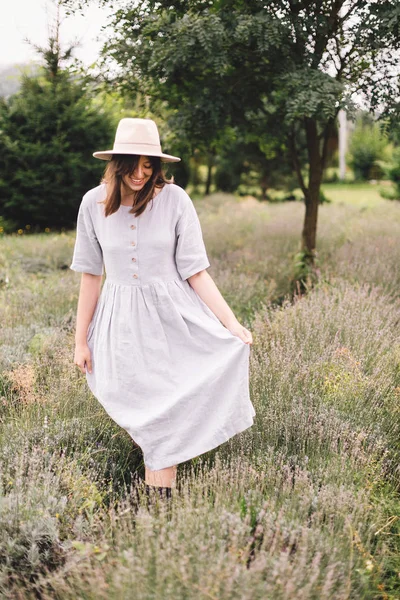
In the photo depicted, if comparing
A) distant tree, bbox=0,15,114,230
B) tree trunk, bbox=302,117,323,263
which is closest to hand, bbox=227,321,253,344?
tree trunk, bbox=302,117,323,263

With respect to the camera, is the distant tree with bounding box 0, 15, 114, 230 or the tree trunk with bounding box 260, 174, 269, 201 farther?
the tree trunk with bounding box 260, 174, 269, 201

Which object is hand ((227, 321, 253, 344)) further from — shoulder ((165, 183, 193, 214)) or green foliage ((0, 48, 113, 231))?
green foliage ((0, 48, 113, 231))

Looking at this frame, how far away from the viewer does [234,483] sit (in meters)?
2.56

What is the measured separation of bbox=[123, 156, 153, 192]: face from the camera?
255 centimetres

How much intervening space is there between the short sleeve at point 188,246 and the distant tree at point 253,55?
272cm

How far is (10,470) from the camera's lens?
2732mm

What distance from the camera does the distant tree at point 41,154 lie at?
12.0 metres

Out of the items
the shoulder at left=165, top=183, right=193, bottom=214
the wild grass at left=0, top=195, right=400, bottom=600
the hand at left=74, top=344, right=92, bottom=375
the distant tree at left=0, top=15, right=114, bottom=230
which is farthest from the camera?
the distant tree at left=0, top=15, right=114, bottom=230

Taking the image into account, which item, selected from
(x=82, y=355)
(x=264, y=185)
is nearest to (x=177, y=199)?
(x=82, y=355)

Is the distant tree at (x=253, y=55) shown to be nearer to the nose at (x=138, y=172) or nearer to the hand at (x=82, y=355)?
the nose at (x=138, y=172)

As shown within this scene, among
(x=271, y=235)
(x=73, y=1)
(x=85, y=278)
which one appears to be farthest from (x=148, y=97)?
(x=85, y=278)

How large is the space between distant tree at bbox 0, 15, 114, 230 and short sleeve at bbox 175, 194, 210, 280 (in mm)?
10038

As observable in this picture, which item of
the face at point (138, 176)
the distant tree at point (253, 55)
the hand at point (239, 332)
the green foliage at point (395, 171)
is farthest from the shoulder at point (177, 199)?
the green foliage at point (395, 171)

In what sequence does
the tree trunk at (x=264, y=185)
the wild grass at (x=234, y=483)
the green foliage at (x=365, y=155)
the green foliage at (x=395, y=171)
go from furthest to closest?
1. the green foliage at (x=365, y=155)
2. the tree trunk at (x=264, y=185)
3. the green foliage at (x=395, y=171)
4. the wild grass at (x=234, y=483)
